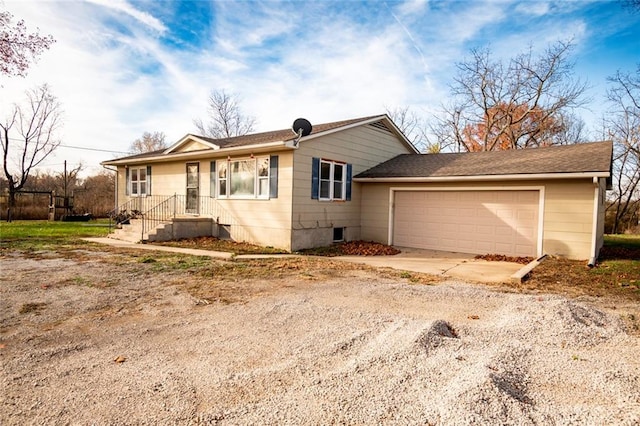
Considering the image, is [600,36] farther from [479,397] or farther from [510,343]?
[479,397]

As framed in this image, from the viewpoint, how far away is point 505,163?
36.6ft

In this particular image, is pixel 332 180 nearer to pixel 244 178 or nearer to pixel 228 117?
pixel 244 178

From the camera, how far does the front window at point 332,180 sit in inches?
471

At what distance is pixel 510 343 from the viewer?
3750 mm

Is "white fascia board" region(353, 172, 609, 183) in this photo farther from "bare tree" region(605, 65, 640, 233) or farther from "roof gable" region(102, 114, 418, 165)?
"bare tree" region(605, 65, 640, 233)

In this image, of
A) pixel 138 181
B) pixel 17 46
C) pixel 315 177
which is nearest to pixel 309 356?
pixel 315 177

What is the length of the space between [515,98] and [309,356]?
28.7m

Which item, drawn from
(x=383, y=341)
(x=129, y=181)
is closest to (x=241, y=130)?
(x=129, y=181)

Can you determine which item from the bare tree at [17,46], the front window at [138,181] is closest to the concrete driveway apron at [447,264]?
the front window at [138,181]

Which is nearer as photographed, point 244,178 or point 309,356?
point 309,356

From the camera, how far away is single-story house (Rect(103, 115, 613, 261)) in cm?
970

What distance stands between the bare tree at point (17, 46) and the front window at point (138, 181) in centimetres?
512

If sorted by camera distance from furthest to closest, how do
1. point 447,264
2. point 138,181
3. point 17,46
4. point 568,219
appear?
point 138,181
point 17,46
point 568,219
point 447,264

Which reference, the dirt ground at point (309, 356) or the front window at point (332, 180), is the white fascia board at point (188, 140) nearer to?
the front window at point (332, 180)
